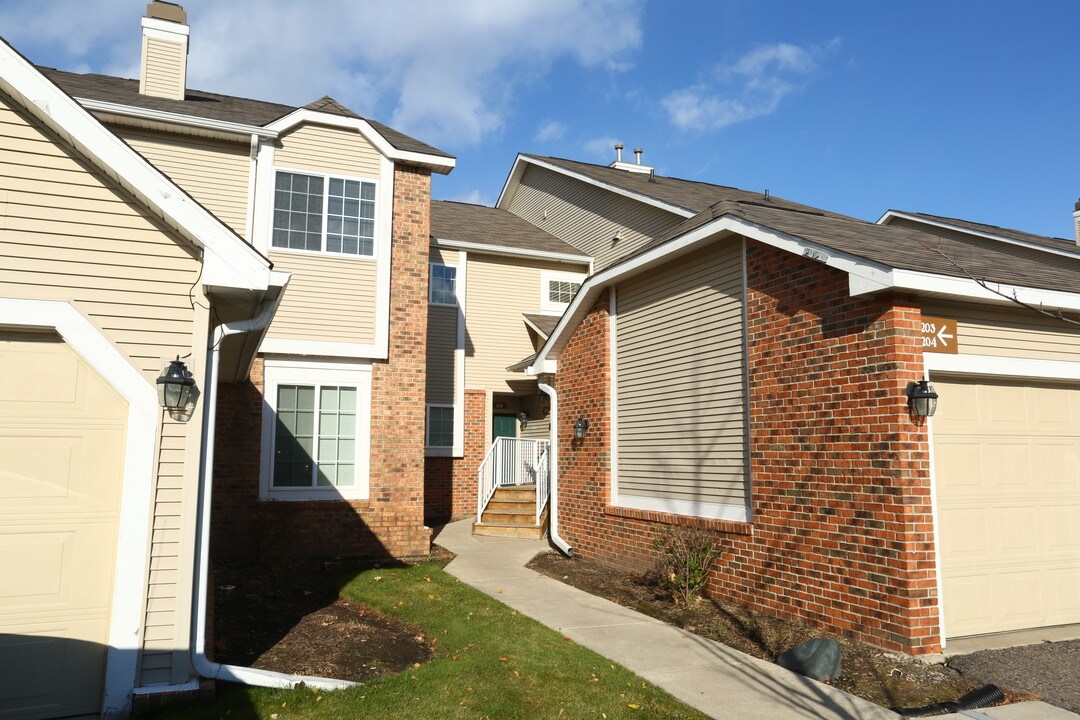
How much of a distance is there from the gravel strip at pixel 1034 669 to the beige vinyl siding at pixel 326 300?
9263 millimetres

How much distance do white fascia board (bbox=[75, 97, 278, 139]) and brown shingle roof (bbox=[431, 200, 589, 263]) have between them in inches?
225

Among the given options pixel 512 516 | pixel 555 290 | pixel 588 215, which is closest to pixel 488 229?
pixel 555 290

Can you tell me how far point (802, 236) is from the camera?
755 cm

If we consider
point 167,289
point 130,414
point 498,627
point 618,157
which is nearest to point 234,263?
point 167,289

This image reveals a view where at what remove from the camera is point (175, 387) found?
17.5ft

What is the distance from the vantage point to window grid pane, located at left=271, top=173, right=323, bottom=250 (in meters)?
12.2

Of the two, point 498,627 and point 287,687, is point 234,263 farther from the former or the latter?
point 498,627

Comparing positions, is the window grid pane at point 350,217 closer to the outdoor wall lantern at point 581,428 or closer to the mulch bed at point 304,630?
the outdoor wall lantern at point 581,428

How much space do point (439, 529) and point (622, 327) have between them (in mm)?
6301

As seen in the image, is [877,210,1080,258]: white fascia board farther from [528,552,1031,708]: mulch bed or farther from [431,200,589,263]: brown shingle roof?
[528,552,1031,708]: mulch bed

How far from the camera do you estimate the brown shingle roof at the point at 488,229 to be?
17891 mm

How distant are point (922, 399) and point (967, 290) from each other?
1.17 meters

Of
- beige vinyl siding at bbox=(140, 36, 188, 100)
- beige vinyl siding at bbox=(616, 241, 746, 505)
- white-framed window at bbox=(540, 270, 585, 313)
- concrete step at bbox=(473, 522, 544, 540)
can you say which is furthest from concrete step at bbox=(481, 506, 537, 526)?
beige vinyl siding at bbox=(140, 36, 188, 100)

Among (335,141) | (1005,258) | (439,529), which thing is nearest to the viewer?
(1005,258)
